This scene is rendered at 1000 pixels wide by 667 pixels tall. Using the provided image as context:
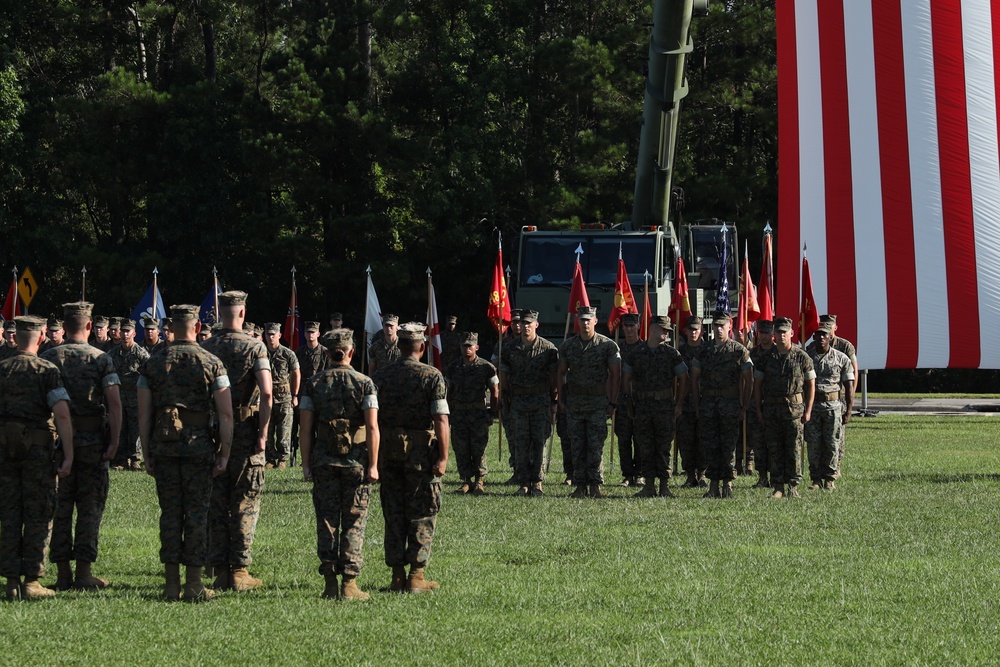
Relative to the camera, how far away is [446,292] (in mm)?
40406

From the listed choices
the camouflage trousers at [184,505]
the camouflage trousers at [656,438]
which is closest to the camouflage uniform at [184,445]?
the camouflage trousers at [184,505]

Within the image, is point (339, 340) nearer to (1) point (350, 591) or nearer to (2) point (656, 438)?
(1) point (350, 591)

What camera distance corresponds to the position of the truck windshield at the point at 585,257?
2244 centimetres

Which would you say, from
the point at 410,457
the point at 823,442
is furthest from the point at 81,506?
the point at 823,442

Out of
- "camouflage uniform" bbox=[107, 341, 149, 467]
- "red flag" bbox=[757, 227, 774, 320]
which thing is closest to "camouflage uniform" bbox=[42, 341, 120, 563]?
"camouflage uniform" bbox=[107, 341, 149, 467]

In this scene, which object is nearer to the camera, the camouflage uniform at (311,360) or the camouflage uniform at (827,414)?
the camouflage uniform at (827,414)

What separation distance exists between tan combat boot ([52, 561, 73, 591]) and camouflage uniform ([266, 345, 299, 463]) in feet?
21.4

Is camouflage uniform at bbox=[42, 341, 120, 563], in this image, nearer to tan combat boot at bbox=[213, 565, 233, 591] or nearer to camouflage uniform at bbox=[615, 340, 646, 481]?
tan combat boot at bbox=[213, 565, 233, 591]

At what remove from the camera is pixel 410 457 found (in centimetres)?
898

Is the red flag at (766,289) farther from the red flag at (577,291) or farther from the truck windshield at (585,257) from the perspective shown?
the red flag at (577,291)

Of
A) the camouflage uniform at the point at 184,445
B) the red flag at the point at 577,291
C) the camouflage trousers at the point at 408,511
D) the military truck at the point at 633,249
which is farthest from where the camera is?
the military truck at the point at 633,249

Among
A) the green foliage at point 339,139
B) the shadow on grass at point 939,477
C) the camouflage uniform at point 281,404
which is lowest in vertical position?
the shadow on grass at point 939,477

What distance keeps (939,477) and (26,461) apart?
10.4 metres

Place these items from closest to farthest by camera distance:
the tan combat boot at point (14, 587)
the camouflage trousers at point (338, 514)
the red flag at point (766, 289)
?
the camouflage trousers at point (338, 514), the tan combat boot at point (14, 587), the red flag at point (766, 289)
